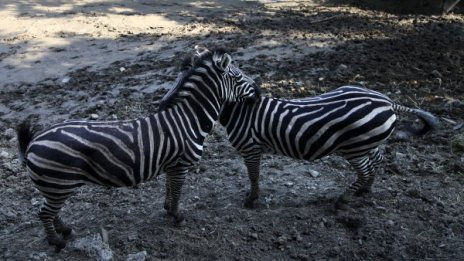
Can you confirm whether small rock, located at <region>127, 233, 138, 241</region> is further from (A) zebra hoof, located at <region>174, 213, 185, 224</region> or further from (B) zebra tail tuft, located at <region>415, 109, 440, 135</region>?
(B) zebra tail tuft, located at <region>415, 109, 440, 135</region>

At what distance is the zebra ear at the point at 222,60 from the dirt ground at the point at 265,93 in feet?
4.68

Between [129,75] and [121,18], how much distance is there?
174 inches

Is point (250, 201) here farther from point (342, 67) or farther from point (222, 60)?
point (342, 67)

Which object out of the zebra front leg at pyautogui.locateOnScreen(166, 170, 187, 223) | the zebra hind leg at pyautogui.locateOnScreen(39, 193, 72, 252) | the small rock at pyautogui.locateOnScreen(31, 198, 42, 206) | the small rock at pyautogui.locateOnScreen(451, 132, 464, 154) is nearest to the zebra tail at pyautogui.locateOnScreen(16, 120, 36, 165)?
the zebra hind leg at pyautogui.locateOnScreen(39, 193, 72, 252)

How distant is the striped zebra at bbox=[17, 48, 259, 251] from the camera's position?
12.0 feet

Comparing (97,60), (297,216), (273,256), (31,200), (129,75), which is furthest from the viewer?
(97,60)

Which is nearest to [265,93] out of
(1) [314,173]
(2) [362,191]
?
(1) [314,173]

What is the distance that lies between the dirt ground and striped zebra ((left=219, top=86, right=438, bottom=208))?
54 centimetres

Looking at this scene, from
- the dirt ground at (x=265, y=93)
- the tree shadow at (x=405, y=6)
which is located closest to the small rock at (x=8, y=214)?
the dirt ground at (x=265, y=93)

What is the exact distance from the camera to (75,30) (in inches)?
456

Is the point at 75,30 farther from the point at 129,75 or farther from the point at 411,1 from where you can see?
the point at 411,1

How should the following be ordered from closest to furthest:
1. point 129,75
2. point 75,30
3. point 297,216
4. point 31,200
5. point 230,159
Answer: point 297,216 < point 31,200 < point 230,159 < point 129,75 < point 75,30

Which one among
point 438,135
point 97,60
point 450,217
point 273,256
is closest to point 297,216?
point 273,256

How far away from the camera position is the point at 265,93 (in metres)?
7.50
